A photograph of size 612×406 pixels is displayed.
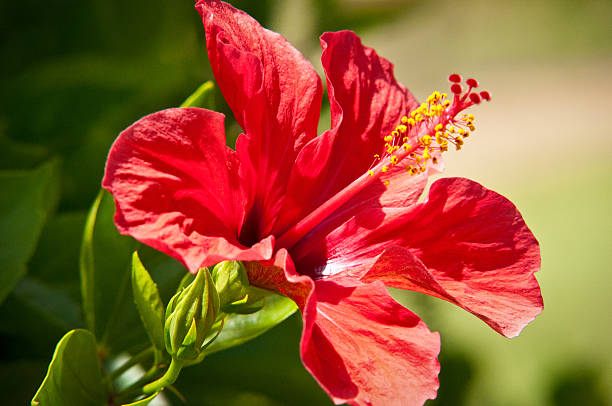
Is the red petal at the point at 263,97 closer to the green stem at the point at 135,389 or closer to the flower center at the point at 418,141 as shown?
the flower center at the point at 418,141

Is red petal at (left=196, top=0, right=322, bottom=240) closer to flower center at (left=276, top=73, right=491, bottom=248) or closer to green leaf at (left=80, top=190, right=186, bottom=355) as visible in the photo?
flower center at (left=276, top=73, right=491, bottom=248)

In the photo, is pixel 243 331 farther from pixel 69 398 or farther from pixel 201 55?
pixel 201 55

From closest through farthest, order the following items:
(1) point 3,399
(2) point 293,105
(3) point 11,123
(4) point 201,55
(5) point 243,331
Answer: (2) point 293,105, (5) point 243,331, (1) point 3,399, (3) point 11,123, (4) point 201,55

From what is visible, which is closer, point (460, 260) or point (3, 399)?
point (460, 260)

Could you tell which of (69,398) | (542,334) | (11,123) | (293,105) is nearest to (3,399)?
(69,398)

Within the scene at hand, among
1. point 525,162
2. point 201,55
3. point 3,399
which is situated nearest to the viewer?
point 3,399

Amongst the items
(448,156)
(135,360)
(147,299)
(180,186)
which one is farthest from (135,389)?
(448,156)
